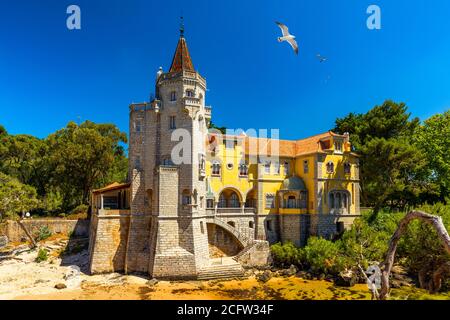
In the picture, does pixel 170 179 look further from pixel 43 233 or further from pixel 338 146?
pixel 338 146

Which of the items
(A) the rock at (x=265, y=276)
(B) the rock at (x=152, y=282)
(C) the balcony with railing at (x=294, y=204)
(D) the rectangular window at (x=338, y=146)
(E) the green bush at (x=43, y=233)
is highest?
(D) the rectangular window at (x=338, y=146)

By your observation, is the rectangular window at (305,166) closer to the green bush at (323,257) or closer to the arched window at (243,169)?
the arched window at (243,169)

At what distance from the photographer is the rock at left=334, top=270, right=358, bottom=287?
26.2 meters

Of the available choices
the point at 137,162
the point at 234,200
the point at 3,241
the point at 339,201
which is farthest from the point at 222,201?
the point at 3,241

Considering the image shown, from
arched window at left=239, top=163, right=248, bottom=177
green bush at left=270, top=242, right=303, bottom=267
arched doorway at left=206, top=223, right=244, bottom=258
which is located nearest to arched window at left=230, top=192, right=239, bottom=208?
arched window at left=239, top=163, right=248, bottom=177

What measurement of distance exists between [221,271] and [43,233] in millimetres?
23601

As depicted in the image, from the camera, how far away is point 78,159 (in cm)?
4144

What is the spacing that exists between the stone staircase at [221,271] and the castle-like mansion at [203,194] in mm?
126

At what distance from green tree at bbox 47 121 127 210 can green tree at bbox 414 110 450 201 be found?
42696mm

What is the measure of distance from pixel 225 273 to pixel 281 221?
10.7 m

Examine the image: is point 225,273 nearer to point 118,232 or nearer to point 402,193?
point 118,232

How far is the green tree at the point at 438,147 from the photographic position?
119 ft

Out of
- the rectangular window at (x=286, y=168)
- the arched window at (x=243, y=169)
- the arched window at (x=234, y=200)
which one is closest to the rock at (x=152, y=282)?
the arched window at (x=234, y=200)

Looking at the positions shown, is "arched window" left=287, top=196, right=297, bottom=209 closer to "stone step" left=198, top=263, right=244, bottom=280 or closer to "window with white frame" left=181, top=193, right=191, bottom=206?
"stone step" left=198, top=263, right=244, bottom=280
